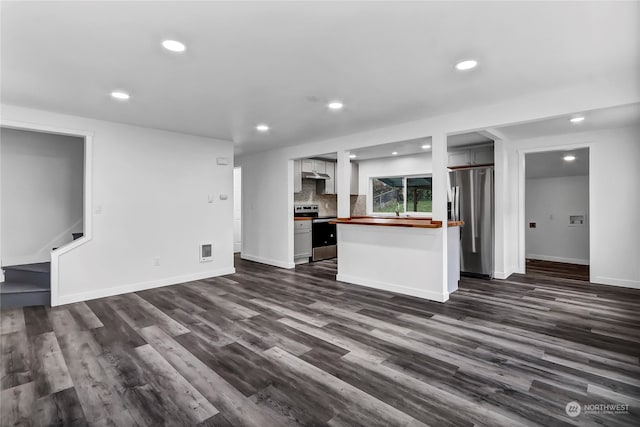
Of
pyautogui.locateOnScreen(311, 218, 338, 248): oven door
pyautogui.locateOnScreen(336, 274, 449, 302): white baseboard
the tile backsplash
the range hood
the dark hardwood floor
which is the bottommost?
the dark hardwood floor

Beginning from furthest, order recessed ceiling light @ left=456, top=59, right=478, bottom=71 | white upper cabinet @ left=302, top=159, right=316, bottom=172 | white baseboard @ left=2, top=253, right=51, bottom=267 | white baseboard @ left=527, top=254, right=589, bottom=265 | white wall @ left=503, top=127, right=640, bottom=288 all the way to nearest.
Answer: white upper cabinet @ left=302, top=159, right=316, bottom=172
white baseboard @ left=527, top=254, right=589, bottom=265
white wall @ left=503, top=127, right=640, bottom=288
white baseboard @ left=2, top=253, right=51, bottom=267
recessed ceiling light @ left=456, top=59, right=478, bottom=71

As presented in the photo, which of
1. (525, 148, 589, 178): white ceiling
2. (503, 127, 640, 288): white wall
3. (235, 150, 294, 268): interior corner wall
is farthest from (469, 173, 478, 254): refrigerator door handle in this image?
(235, 150, 294, 268): interior corner wall

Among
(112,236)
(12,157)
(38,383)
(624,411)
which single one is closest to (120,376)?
(38,383)

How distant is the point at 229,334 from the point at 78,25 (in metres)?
2.62

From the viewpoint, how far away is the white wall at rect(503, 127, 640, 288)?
462cm

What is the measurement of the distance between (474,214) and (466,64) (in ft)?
11.3

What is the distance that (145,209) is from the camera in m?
4.68

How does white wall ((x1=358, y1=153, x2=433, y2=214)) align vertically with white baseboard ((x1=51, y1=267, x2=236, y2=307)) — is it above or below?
above

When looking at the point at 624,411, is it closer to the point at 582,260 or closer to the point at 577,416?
the point at 577,416

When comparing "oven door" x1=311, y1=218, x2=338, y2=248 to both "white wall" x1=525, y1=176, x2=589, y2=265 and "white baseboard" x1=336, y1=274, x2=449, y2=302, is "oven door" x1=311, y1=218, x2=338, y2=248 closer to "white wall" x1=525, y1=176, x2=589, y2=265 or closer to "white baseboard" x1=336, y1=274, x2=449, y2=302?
"white baseboard" x1=336, y1=274, x2=449, y2=302

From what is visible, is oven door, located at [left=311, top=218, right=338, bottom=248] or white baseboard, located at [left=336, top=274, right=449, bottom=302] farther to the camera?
oven door, located at [left=311, top=218, right=338, bottom=248]

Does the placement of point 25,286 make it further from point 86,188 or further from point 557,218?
point 557,218

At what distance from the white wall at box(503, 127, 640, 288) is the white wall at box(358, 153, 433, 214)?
2.38 m

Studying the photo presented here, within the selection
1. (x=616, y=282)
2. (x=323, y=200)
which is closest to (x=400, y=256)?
(x=616, y=282)
